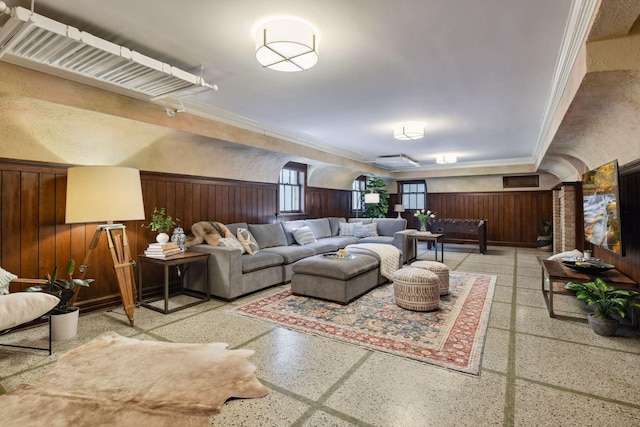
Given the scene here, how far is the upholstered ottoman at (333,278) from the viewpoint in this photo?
3.79 meters

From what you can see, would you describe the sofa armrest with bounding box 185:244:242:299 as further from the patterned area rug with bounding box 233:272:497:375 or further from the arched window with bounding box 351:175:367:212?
the arched window with bounding box 351:175:367:212

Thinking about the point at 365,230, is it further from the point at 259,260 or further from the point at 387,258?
the point at 259,260

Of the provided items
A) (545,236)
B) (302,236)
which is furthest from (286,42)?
(545,236)

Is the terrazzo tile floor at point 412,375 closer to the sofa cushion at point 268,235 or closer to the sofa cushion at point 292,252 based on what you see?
the sofa cushion at point 292,252

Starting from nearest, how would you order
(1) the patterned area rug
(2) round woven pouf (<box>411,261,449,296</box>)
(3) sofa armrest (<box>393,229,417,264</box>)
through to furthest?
(1) the patterned area rug → (2) round woven pouf (<box>411,261,449,296</box>) → (3) sofa armrest (<box>393,229,417,264</box>)

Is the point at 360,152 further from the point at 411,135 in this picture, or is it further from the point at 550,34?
the point at 550,34

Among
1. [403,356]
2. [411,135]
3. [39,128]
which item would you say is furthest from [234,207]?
[403,356]

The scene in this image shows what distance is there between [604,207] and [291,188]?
5285 mm

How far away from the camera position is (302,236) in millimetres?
5938

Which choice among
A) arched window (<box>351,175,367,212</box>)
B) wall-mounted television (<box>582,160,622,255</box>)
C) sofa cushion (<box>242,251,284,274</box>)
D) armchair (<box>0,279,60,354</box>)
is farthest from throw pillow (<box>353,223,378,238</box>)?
armchair (<box>0,279,60,354</box>)

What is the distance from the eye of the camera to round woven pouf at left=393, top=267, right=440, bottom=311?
137 inches

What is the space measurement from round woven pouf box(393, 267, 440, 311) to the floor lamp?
2862 mm

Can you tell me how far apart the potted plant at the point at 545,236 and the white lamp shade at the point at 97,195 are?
9663 millimetres

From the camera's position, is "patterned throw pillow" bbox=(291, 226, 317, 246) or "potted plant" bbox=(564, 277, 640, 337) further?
"patterned throw pillow" bbox=(291, 226, 317, 246)
